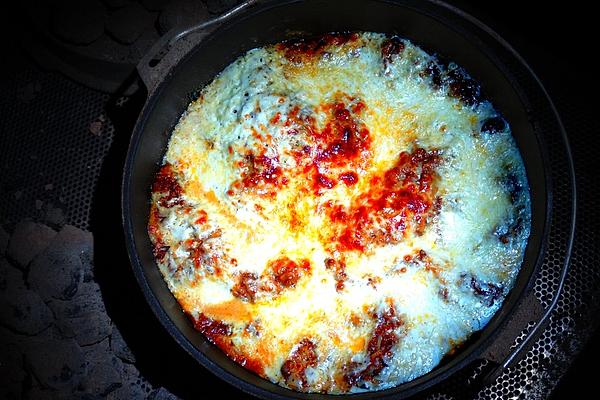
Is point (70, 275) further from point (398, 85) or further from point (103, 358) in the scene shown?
point (398, 85)

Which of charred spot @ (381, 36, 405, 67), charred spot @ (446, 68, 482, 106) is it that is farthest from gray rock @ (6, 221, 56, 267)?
charred spot @ (446, 68, 482, 106)

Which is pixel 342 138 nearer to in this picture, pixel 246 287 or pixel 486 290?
pixel 246 287

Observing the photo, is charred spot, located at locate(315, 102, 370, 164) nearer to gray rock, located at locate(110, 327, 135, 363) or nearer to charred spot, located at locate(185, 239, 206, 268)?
charred spot, located at locate(185, 239, 206, 268)

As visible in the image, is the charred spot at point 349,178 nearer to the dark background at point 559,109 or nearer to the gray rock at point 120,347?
the dark background at point 559,109

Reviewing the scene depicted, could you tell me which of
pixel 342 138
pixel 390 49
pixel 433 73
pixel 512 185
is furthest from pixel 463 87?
pixel 342 138

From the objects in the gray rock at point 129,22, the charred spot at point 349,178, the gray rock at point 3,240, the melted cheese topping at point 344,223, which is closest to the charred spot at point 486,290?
the melted cheese topping at point 344,223
